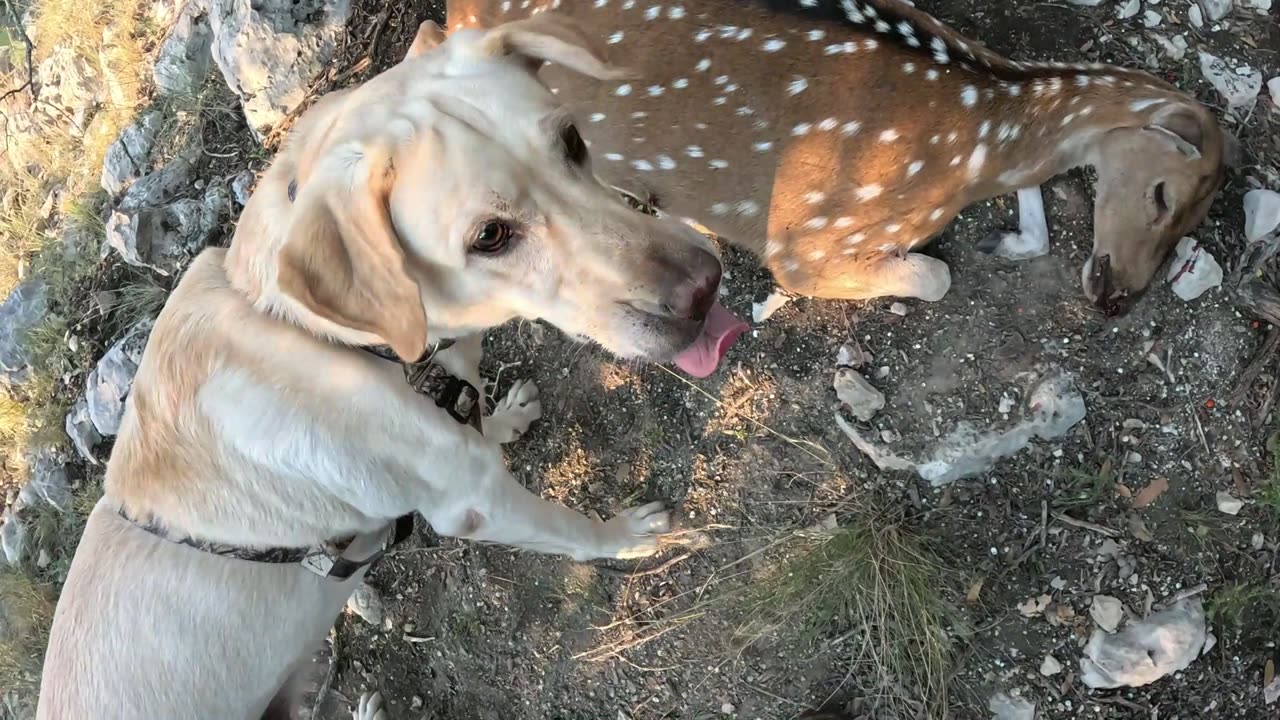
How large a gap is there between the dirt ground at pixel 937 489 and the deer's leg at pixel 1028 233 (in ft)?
0.17

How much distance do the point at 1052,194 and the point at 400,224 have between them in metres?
2.47

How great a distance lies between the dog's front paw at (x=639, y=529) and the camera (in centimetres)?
323

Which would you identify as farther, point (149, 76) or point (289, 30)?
point (149, 76)

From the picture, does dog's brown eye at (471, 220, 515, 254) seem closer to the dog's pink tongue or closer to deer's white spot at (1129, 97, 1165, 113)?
the dog's pink tongue

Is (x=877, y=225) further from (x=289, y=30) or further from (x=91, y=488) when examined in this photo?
(x=91, y=488)

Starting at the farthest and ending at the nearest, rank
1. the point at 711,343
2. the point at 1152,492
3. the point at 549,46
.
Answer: the point at 1152,492 < the point at 711,343 < the point at 549,46

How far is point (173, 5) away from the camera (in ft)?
15.5

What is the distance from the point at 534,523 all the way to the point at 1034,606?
1885 mm

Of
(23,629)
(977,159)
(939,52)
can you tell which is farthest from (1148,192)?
(23,629)

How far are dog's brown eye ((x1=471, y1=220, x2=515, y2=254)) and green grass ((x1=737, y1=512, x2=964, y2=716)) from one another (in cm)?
184

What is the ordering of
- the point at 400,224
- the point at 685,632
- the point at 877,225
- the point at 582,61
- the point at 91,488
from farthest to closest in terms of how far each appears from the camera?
the point at 91,488, the point at 685,632, the point at 877,225, the point at 582,61, the point at 400,224

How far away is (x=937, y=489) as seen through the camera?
3.08 meters

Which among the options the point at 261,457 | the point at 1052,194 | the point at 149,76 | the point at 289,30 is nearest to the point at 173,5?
the point at 149,76

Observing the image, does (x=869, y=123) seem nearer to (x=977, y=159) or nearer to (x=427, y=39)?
(x=977, y=159)
